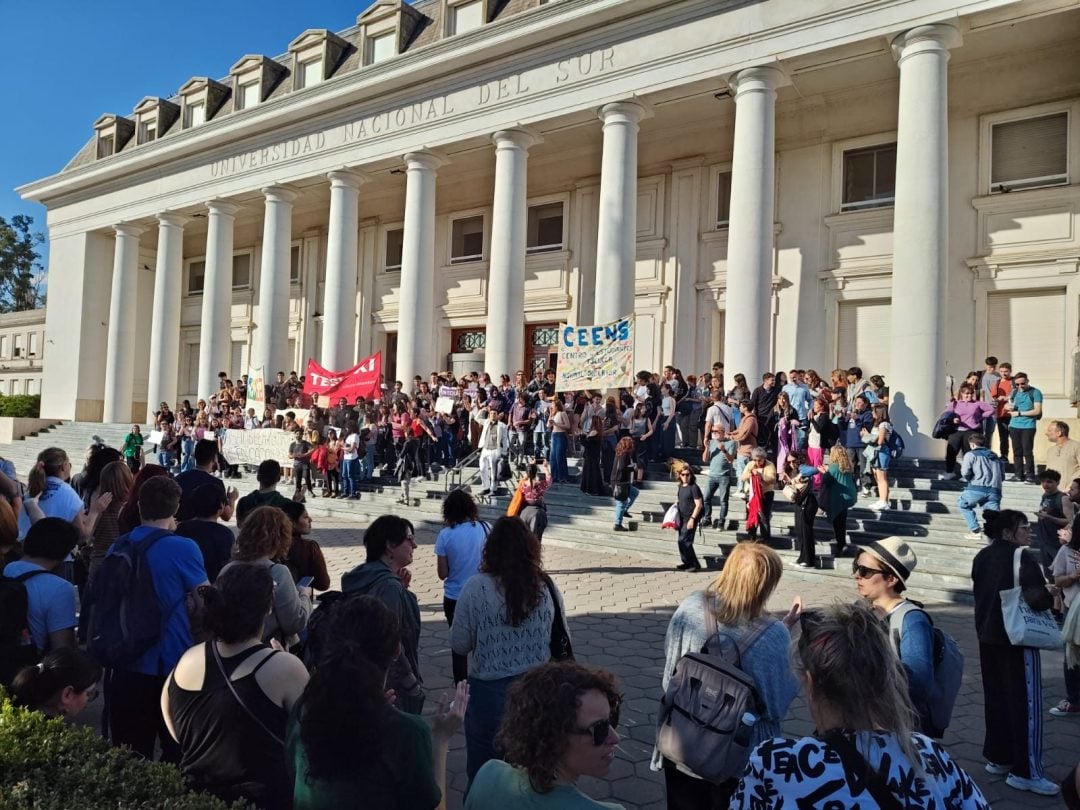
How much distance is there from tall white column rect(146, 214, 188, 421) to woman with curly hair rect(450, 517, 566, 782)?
27.0 meters

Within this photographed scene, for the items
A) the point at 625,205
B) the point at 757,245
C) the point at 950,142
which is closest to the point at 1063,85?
the point at 950,142

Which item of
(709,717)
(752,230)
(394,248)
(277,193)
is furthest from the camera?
(394,248)

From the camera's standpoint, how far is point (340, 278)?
73.1 ft

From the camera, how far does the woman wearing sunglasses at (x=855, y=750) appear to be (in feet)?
5.74

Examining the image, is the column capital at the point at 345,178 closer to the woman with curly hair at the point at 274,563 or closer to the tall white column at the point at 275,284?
the tall white column at the point at 275,284

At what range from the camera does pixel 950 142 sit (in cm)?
1762

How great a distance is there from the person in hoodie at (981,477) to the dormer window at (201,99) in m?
27.7

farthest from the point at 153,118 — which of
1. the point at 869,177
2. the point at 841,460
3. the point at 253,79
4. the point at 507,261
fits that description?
the point at 841,460

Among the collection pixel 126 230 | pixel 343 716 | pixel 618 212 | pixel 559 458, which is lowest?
pixel 343 716

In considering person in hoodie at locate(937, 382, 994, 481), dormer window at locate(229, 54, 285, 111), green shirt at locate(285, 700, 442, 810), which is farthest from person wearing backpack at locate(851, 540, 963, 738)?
dormer window at locate(229, 54, 285, 111)

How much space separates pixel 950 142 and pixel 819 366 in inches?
232

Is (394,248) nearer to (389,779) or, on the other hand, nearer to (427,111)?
(427,111)

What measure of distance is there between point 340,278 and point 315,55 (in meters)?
8.14

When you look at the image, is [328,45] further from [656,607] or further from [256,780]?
[256,780]
